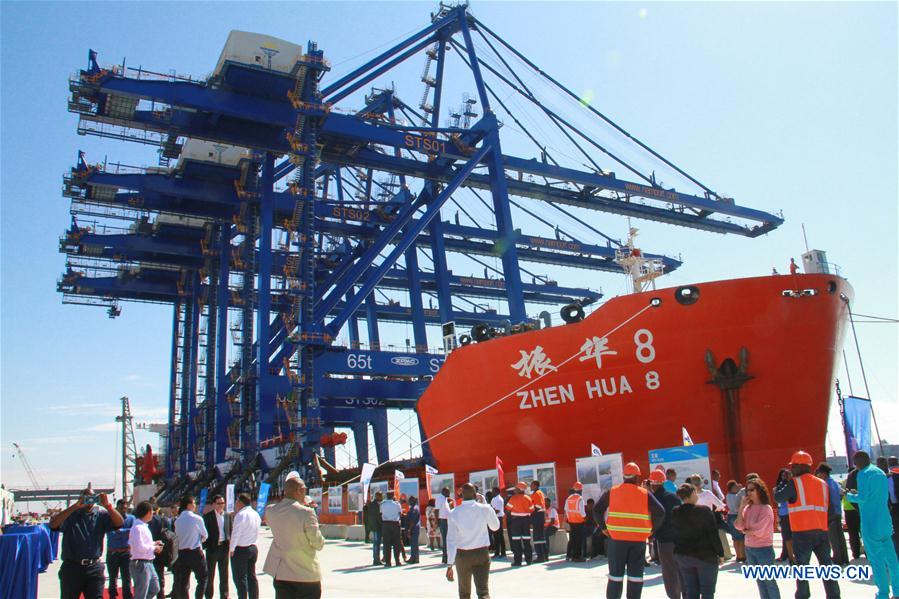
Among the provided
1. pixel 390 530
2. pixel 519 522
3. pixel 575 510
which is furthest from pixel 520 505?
pixel 390 530

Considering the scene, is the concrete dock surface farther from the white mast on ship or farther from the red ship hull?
the white mast on ship

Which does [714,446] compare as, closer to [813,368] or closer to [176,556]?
[813,368]

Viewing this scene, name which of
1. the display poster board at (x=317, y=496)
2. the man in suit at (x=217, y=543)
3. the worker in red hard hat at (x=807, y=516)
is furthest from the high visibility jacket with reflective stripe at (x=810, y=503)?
the display poster board at (x=317, y=496)

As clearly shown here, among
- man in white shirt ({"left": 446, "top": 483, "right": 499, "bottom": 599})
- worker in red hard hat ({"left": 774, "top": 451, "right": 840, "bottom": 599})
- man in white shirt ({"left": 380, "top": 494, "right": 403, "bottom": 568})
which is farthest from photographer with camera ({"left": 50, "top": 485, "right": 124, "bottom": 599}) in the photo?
worker in red hard hat ({"left": 774, "top": 451, "right": 840, "bottom": 599})

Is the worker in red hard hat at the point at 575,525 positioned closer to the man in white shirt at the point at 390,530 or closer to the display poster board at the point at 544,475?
the display poster board at the point at 544,475

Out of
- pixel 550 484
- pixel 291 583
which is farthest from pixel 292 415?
pixel 291 583

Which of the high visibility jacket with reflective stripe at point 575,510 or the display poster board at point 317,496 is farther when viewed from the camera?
the display poster board at point 317,496

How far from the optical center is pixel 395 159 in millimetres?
25969

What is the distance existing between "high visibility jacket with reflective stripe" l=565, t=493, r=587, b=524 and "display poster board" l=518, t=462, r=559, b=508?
7.15 ft

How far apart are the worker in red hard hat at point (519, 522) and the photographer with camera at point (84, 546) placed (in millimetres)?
5429

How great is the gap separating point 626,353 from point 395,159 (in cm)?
1451

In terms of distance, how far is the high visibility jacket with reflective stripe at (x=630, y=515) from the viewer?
581cm

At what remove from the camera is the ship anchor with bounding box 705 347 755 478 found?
1284 centimetres

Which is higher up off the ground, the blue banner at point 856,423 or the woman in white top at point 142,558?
the blue banner at point 856,423
